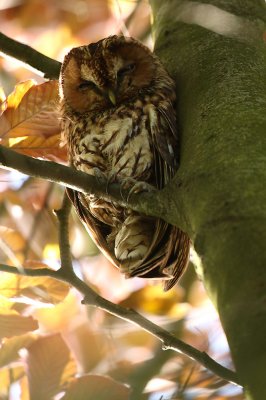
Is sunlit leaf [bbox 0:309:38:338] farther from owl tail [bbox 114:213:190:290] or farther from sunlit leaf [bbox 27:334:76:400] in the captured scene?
owl tail [bbox 114:213:190:290]

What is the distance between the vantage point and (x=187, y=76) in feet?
7.34

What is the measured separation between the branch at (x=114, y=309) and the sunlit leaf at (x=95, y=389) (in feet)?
0.86

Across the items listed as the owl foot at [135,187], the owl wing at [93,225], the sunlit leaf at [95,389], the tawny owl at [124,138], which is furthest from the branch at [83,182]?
the owl wing at [93,225]

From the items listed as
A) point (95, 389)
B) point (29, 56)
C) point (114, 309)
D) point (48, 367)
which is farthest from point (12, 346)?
point (29, 56)

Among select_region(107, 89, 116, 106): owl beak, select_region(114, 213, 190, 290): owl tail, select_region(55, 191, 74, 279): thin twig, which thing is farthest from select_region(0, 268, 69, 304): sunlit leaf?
select_region(107, 89, 116, 106): owl beak

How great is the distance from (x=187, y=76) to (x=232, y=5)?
14.2 inches

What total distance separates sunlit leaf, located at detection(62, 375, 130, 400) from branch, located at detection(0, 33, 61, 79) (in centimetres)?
126


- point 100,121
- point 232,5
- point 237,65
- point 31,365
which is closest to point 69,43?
point 100,121

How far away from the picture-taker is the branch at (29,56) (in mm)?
2449

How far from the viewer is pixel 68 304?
2.88 metres

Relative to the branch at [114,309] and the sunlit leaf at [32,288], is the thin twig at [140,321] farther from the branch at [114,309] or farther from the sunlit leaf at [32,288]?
the sunlit leaf at [32,288]

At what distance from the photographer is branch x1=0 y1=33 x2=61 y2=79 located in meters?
2.45

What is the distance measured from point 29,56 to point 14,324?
100 cm

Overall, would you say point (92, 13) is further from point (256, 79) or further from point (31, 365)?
point (31, 365)
